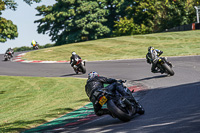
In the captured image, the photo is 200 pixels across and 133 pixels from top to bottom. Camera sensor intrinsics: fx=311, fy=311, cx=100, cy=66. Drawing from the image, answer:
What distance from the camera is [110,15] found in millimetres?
66312

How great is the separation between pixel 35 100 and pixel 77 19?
4745 cm

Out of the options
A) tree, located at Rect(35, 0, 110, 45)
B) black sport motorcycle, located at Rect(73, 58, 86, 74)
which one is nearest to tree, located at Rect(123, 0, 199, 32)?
tree, located at Rect(35, 0, 110, 45)

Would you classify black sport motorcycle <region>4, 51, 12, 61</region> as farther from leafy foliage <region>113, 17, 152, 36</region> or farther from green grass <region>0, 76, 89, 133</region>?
leafy foliage <region>113, 17, 152, 36</region>

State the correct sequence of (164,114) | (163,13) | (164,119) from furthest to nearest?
1. (163,13)
2. (164,114)
3. (164,119)

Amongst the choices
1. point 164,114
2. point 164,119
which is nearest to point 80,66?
point 164,114

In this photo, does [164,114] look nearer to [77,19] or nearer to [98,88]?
[98,88]

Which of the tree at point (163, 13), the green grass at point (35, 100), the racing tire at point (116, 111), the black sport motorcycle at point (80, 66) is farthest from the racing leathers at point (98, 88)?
the tree at point (163, 13)

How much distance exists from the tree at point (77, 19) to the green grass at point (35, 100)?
40.1m

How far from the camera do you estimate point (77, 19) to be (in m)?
59.5

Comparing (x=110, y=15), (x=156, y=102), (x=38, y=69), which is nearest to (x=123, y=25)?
(x=110, y=15)

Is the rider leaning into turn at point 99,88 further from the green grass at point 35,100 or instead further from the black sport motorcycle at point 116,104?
the green grass at point 35,100

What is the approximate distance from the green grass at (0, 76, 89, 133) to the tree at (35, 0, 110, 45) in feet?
131

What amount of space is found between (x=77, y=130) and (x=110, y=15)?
60.5 meters

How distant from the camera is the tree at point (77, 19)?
59.0m
